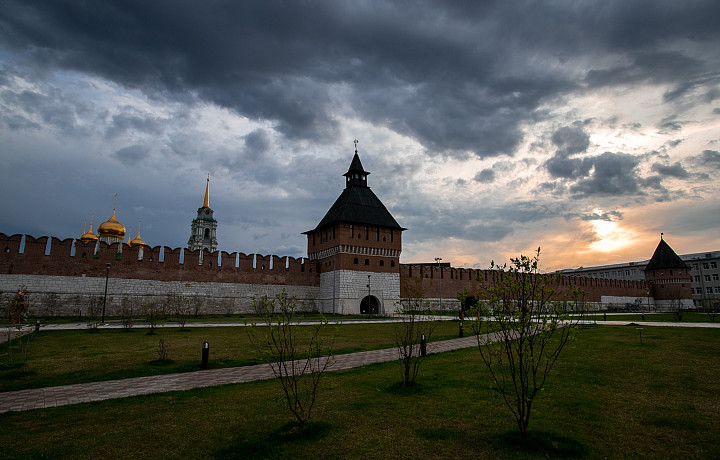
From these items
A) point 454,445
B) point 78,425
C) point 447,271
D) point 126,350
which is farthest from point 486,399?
point 447,271

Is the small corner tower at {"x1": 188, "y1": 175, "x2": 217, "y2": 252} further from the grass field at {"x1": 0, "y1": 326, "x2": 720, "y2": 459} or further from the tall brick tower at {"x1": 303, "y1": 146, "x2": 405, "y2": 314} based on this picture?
the grass field at {"x1": 0, "y1": 326, "x2": 720, "y2": 459}

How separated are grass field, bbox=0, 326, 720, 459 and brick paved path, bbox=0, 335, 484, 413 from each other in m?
0.55

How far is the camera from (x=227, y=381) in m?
7.79

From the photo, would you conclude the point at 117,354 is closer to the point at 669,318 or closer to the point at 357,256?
the point at 357,256

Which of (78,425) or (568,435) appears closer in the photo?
(568,435)

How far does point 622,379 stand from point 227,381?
25.1 ft

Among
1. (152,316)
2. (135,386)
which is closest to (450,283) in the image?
(152,316)

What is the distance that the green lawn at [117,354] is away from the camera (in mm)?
8211

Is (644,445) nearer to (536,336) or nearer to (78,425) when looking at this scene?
(536,336)

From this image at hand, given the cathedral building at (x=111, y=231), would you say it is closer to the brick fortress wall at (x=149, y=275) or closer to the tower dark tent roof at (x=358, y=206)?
the brick fortress wall at (x=149, y=275)

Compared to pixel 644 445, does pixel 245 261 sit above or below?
above

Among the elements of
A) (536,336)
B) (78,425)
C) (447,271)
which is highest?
(447,271)

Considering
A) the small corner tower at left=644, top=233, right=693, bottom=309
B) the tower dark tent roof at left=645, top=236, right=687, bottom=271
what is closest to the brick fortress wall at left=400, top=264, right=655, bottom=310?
the small corner tower at left=644, top=233, right=693, bottom=309

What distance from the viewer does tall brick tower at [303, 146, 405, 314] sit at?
32438 millimetres
